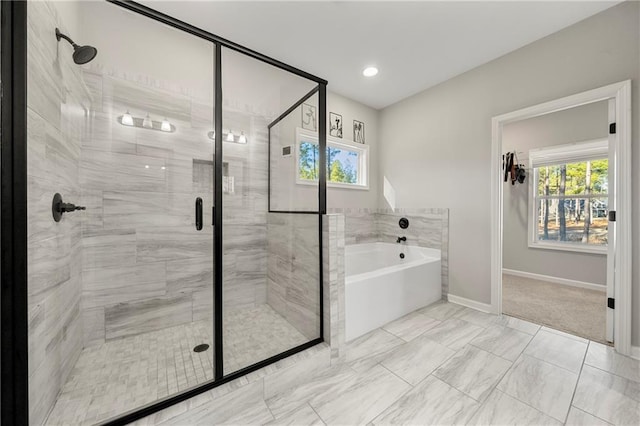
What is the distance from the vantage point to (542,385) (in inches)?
59.8

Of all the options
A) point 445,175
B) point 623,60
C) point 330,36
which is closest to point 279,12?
point 330,36

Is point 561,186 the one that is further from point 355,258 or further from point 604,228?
point 355,258

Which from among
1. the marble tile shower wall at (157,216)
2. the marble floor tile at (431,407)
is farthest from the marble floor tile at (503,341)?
the marble tile shower wall at (157,216)

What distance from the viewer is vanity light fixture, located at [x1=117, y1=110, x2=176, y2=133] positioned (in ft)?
6.18

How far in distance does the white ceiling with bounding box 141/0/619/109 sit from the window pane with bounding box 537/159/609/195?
2573 millimetres

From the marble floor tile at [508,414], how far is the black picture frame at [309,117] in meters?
2.07

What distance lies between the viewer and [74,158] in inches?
62.6

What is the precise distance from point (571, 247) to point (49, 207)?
559 centimetres

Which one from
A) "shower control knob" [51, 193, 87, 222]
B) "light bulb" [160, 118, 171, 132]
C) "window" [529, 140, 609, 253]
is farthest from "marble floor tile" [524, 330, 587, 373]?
"light bulb" [160, 118, 171, 132]

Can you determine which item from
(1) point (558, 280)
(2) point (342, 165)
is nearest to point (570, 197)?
(1) point (558, 280)

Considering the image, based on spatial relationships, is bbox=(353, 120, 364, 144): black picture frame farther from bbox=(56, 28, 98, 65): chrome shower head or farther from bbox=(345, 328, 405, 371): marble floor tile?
bbox=(56, 28, 98, 65): chrome shower head

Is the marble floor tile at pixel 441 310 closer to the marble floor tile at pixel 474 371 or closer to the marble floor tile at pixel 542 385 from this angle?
the marble floor tile at pixel 474 371

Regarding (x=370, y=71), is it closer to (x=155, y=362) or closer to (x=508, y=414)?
(x=508, y=414)

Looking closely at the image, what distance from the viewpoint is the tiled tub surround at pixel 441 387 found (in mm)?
1282
